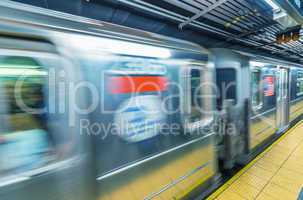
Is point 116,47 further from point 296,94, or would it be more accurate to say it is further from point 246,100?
point 296,94

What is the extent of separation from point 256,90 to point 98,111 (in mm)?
3841

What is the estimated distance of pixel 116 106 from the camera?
1660 mm

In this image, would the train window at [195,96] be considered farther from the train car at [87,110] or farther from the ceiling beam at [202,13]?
the ceiling beam at [202,13]

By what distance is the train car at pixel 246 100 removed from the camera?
3666 millimetres

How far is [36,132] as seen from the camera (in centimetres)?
126

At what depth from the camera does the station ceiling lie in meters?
3.00

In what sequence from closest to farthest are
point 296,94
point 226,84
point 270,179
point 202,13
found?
point 270,179 < point 202,13 < point 226,84 < point 296,94

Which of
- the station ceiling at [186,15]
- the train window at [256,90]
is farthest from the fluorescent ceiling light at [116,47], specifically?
the train window at [256,90]

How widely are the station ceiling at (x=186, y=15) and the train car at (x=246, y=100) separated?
0.92 metres

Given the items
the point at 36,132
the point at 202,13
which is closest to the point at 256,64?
the point at 202,13

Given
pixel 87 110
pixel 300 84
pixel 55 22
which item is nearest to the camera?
pixel 55 22

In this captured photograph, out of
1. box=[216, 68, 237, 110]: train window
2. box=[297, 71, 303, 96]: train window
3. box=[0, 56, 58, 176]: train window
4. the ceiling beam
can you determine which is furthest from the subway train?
box=[297, 71, 303, 96]: train window

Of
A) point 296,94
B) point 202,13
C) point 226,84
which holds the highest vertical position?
point 202,13

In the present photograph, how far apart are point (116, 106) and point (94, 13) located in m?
2.23
